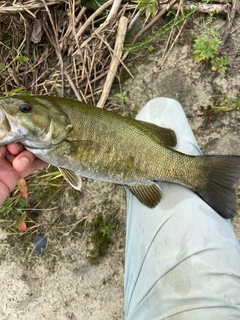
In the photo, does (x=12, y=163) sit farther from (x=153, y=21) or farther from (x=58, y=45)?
(x=153, y=21)

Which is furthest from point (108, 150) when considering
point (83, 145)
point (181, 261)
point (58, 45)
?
point (58, 45)

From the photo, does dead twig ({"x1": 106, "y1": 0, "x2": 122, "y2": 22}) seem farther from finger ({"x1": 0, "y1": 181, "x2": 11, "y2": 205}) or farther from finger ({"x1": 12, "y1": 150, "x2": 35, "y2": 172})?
finger ({"x1": 0, "y1": 181, "x2": 11, "y2": 205})

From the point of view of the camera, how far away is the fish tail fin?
2330 mm

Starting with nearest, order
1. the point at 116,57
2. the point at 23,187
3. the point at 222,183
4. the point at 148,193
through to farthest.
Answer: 1. the point at 222,183
2. the point at 148,193
3. the point at 23,187
4. the point at 116,57

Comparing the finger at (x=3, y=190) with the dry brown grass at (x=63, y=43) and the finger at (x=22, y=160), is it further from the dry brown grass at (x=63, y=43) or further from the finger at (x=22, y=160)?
the dry brown grass at (x=63, y=43)

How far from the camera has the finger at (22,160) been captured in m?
2.23

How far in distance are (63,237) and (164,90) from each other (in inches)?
71.3

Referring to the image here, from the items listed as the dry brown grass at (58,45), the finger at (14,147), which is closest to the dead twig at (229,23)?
the dry brown grass at (58,45)

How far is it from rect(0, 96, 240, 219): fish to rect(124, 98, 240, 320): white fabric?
17cm

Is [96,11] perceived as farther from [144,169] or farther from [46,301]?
[46,301]

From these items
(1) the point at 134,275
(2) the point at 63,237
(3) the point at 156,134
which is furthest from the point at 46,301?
(3) the point at 156,134

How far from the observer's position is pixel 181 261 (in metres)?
2.38

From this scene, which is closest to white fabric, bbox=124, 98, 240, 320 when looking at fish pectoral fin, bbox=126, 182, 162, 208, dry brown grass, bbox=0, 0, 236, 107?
fish pectoral fin, bbox=126, 182, 162, 208

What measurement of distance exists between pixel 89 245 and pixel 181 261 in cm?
113
